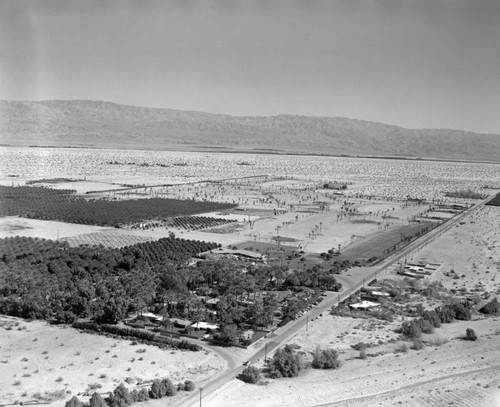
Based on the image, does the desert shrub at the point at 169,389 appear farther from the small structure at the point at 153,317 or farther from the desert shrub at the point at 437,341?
the desert shrub at the point at 437,341

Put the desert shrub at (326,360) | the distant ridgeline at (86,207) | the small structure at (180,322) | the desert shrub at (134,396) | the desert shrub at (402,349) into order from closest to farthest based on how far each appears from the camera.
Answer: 1. the desert shrub at (134,396)
2. the desert shrub at (326,360)
3. the desert shrub at (402,349)
4. the small structure at (180,322)
5. the distant ridgeline at (86,207)

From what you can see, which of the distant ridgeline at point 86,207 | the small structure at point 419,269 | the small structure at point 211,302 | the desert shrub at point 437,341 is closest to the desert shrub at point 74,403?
the small structure at point 211,302

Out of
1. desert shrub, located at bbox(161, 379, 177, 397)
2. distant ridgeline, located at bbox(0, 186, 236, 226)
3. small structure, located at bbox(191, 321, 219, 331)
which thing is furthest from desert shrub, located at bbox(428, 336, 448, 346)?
distant ridgeline, located at bbox(0, 186, 236, 226)

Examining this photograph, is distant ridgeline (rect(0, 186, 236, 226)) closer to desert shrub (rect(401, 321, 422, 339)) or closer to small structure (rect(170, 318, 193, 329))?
small structure (rect(170, 318, 193, 329))

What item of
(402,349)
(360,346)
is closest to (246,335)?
(360,346)

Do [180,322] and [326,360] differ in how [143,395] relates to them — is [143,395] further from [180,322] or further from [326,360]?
[180,322]

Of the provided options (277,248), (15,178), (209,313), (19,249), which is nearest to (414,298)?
(209,313)

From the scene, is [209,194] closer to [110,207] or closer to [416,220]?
[110,207]
